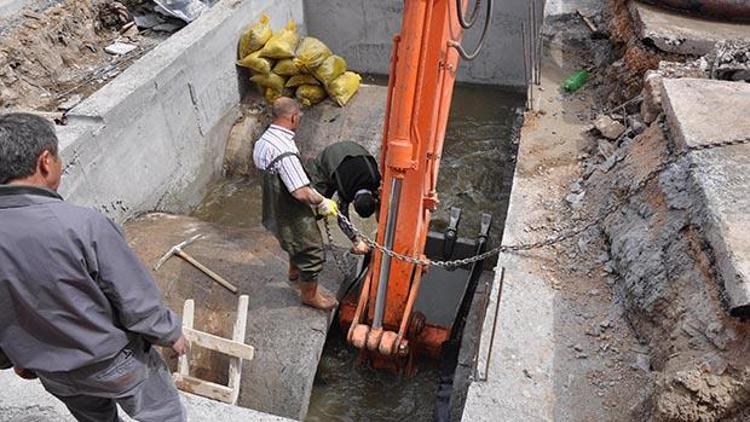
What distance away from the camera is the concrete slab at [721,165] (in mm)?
3051

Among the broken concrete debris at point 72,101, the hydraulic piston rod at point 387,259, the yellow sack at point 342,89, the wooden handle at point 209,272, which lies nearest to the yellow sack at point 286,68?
the yellow sack at point 342,89

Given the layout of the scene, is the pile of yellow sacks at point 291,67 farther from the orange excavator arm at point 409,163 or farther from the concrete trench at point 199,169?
the orange excavator arm at point 409,163

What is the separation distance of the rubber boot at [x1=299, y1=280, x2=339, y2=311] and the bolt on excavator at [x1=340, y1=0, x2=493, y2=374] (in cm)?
16

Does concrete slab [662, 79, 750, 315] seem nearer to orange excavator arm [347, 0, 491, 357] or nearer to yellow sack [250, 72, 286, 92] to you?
orange excavator arm [347, 0, 491, 357]

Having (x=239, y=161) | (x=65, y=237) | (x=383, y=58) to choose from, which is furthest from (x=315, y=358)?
(x=383, y=58)

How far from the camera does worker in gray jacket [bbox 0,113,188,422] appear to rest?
2191mm

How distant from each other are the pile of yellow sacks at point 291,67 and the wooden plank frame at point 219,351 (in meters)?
4.39

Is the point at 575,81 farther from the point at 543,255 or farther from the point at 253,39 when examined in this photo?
the point at 253,39

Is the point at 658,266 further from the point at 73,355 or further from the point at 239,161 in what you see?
the point at 239,161

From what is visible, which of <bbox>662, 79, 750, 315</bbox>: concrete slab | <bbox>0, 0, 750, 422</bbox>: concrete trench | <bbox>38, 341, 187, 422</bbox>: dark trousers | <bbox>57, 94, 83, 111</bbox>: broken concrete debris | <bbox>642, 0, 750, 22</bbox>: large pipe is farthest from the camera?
<bbox>57, 94, 83, 111</bbox>: broken concrete debris

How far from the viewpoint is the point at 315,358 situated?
465cm

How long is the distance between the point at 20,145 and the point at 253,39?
239 inches

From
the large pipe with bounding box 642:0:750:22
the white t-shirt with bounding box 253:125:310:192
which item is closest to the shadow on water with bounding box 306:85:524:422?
the white t-shirt with bounding box 253:125:310:192

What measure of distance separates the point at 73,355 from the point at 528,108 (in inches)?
200
